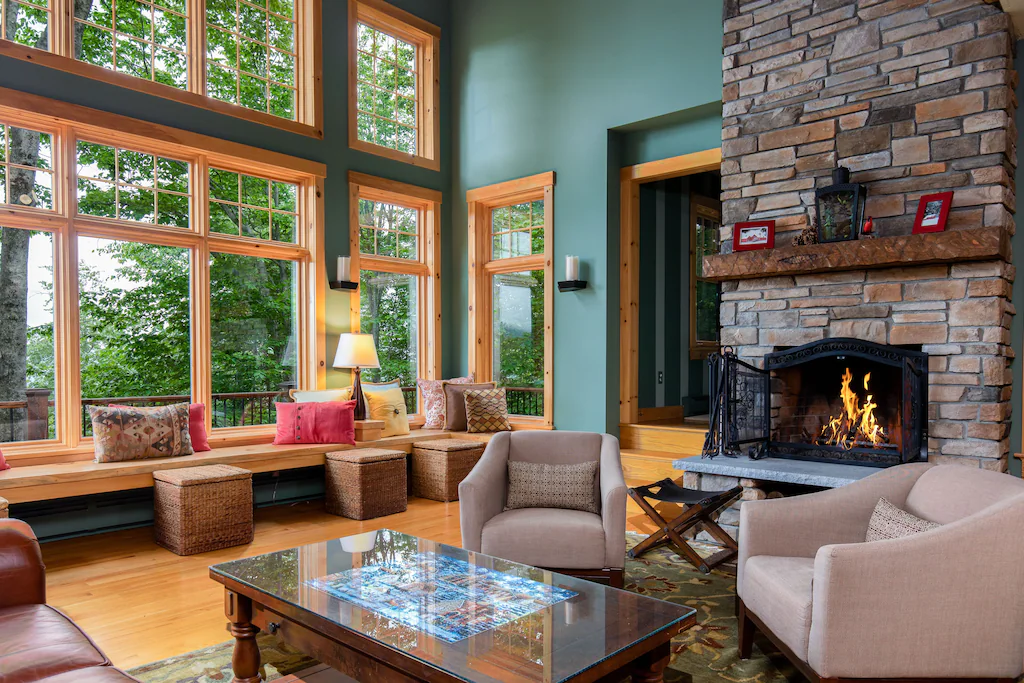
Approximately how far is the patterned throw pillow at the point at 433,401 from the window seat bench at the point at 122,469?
1.10 meters

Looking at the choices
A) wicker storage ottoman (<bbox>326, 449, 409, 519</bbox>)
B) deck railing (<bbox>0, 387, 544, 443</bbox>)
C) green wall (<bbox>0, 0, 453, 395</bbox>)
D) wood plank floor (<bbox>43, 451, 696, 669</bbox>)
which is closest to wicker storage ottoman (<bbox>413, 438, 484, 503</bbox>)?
wood plank floor (<bbox>43, 451, 696, 669</bbox>)

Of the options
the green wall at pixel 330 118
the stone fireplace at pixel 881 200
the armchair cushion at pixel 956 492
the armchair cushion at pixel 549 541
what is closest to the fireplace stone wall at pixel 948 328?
the stone fireplace at pixel 881 200

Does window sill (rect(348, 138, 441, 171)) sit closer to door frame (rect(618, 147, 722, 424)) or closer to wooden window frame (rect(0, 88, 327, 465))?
wooden window frame (rect(0, 88, 327, 465))

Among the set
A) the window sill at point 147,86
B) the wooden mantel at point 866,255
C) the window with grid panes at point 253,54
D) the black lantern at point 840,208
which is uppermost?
the window with grid panes at point 253,54

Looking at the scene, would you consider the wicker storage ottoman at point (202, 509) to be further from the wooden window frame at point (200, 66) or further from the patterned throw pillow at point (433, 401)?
the wooden window frame at point (200, 66)

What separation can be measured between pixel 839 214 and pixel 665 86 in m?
2.07

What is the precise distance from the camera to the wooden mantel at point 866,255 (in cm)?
365

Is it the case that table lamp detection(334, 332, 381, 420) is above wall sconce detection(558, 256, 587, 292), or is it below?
below

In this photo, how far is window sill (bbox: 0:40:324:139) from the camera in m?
4.45

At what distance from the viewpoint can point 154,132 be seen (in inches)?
196

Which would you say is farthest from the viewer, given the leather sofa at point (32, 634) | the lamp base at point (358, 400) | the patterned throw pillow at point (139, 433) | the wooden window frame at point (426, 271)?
the wooden window frame at point (426, 271)

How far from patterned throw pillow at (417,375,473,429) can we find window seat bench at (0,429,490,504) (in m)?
1.10

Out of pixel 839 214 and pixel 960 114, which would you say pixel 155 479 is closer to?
pixel 839 214

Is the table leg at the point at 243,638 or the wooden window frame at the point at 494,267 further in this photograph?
the wooden window frame at the point at 494,267
